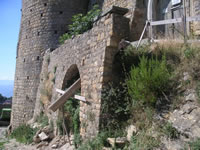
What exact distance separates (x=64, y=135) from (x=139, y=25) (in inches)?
206

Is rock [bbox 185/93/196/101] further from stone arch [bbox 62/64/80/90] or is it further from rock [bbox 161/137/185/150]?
stone arch [bbox 62/64/80/90]

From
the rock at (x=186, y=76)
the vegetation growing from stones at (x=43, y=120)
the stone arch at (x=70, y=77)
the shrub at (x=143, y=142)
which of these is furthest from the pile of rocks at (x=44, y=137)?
the rock at (x=186, y=76)

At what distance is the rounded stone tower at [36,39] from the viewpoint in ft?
43.4

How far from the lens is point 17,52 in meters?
15.4

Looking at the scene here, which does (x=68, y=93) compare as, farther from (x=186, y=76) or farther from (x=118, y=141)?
(x=186, y=76)

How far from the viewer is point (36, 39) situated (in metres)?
13.5

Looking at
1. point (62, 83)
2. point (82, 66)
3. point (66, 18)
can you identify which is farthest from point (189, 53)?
point (66, 18)

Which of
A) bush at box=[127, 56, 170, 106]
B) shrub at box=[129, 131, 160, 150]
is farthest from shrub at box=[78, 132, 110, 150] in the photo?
bush at box=[127, 56, 170, 106]

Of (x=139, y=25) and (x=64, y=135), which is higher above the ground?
(x=139, y=25)

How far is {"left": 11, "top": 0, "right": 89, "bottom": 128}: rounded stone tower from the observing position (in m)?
13.2

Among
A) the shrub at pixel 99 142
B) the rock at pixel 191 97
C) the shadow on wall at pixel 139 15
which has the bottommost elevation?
the shrub at pixel 99 142

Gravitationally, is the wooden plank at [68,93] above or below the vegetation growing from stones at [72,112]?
above

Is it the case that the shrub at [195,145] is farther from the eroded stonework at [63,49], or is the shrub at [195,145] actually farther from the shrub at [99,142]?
the eroded stonework at [63,49]

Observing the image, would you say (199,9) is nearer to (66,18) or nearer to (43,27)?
(66,18)
